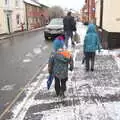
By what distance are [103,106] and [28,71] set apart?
4609 mm

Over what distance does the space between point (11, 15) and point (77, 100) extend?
33.7m

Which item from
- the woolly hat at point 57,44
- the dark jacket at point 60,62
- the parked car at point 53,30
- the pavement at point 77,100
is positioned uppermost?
the woolly hat at point 57,44

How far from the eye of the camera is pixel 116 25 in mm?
13102

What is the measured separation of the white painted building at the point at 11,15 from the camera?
115ft

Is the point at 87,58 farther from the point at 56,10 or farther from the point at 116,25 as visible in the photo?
the point at 56,10

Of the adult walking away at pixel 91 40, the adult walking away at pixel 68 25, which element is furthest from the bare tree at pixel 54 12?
the adult walking away at pixel 91 40

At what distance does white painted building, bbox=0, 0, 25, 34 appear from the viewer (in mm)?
34906

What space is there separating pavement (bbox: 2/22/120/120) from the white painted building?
27.1m

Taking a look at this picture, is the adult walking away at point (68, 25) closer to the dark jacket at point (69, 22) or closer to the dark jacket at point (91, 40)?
the dark jacket at point (69, 22)

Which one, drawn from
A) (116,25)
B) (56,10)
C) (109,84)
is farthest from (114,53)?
(56,10)

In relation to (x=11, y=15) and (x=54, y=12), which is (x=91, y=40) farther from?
(x=54, y=12)

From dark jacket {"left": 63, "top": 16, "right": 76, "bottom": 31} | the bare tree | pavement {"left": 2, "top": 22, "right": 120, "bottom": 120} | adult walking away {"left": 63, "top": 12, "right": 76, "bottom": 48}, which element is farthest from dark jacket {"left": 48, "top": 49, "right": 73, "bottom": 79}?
the bare tree

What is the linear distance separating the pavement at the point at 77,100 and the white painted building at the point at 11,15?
27058 millimetres

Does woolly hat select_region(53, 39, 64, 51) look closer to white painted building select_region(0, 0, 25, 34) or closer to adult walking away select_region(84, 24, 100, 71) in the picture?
adult walking away select_region(84, 24, 100, 71)
